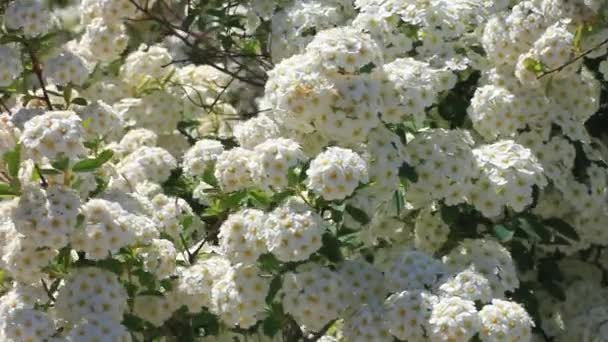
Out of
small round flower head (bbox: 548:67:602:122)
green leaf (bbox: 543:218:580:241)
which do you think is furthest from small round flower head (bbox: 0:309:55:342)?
small round flower head (bbox: 548:67:602:122)

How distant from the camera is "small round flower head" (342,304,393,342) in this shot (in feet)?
11.3

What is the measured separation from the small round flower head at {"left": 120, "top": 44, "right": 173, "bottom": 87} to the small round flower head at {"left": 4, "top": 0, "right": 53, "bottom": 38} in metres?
1.15

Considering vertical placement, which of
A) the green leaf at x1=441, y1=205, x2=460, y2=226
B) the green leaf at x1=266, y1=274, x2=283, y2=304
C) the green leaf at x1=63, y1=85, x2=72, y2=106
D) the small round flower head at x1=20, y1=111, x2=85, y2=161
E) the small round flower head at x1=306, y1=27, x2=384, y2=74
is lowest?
the green leaf at x1=441, y1=205, x2=460, y2=226

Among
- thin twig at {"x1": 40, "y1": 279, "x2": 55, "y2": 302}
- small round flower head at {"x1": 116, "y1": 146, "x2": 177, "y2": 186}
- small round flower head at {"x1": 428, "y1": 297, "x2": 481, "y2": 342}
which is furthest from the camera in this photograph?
small round flower head at {"x1": 116, "y1": 146, "x2": 177, "y2": 186}

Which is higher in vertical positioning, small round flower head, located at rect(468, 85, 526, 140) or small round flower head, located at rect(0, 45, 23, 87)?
small round flower head, located at rect(0, 45, 23, 87)

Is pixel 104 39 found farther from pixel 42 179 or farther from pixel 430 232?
pixel 430 232

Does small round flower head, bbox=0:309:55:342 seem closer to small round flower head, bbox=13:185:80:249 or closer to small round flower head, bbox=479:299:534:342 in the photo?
small round flower head, bbox=13:185:80:249

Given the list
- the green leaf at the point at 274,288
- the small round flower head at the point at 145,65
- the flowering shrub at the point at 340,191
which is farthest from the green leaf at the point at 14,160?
the small round flower head at the point at 145,65

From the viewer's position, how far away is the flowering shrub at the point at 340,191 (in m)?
3.46

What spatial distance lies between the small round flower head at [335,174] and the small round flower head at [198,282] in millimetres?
631

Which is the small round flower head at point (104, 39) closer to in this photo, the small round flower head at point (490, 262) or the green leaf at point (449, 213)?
the green leaf at point (449, 213)

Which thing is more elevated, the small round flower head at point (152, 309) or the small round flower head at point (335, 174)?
the small round flower head at point (335, 174)

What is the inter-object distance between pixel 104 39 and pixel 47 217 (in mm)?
1807

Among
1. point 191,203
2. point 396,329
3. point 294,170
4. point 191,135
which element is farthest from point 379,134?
point 191,135
